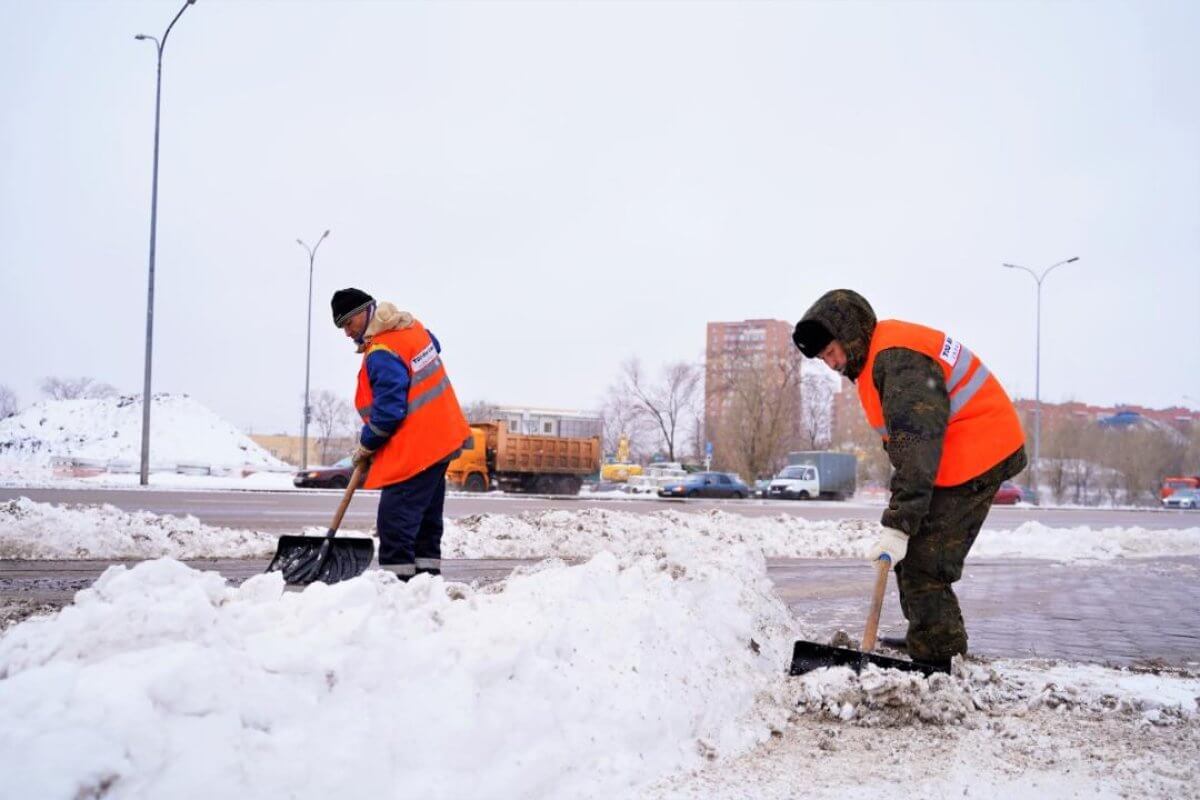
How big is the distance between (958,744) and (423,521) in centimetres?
319

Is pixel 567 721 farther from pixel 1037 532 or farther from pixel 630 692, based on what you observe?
pixel 1037 532

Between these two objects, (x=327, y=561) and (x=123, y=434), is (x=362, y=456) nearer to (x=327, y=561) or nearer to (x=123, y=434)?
(x=327, y=561)

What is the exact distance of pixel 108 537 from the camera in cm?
878

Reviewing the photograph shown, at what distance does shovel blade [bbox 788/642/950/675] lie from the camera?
12.5 ft

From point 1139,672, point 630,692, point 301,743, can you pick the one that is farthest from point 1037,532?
point 301,743

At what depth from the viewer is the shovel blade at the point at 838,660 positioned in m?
3.81

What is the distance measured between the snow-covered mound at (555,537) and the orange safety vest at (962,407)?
139 inches

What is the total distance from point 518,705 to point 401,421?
8.77 feet

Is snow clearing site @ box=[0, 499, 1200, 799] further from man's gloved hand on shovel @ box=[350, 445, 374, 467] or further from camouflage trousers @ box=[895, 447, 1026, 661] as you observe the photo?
man's gloved hand on shovel @ box=[350, 445, 374, 467]

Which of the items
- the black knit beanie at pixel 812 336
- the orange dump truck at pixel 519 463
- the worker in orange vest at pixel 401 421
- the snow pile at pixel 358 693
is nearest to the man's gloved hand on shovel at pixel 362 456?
the worker in orange vest at pixel 401 421

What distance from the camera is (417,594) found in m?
3.49

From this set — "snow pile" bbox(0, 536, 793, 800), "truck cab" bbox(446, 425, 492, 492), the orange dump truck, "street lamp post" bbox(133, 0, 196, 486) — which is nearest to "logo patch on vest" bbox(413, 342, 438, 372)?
"snow pile" bbox(0, 536, 793, 800)

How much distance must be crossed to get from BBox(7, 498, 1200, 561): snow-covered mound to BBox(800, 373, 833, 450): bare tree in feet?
148

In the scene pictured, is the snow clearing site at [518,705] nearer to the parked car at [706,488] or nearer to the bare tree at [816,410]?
the parked car at [706,488]
